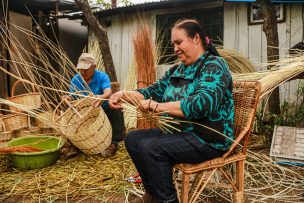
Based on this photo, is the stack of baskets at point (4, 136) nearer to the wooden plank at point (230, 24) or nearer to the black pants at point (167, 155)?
the black pants at point (167, 155)

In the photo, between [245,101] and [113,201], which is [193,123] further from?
[113,201]

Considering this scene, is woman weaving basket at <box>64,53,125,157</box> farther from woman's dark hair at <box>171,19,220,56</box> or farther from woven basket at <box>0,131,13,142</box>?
woman's dark hair at <box>171,19,220,56</box>

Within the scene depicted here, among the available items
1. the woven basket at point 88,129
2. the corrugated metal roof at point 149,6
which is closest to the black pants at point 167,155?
the woven basket at point 88,129

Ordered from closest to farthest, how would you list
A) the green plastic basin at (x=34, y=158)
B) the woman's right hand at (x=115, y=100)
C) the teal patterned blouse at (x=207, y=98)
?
the teal patterned blouse at (x=207, y=98)
the woman's right hand at (x=115, y=100)
the green plastic basin at (x=34, y=158)

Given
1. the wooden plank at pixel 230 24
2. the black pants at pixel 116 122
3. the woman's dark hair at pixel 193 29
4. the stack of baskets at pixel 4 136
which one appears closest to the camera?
the woman's dark hair at pixel 193 29

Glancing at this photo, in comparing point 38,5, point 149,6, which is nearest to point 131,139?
point 149,6

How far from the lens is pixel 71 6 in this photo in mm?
6734

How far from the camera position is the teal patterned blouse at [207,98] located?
1628 mm

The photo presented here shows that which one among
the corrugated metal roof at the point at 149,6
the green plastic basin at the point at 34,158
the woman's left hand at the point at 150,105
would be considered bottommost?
the green plastic basin at the point at 34,158

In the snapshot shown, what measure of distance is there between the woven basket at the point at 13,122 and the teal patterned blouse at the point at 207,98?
2480 millimetres

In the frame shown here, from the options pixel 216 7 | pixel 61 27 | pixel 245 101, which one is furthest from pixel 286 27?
pixel 61 27

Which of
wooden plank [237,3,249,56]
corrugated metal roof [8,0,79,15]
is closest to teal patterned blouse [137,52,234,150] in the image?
wooden plank [237,3,249,56]

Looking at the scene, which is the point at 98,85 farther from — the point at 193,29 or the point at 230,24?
the point at 230,24

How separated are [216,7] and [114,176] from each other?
3.43m
